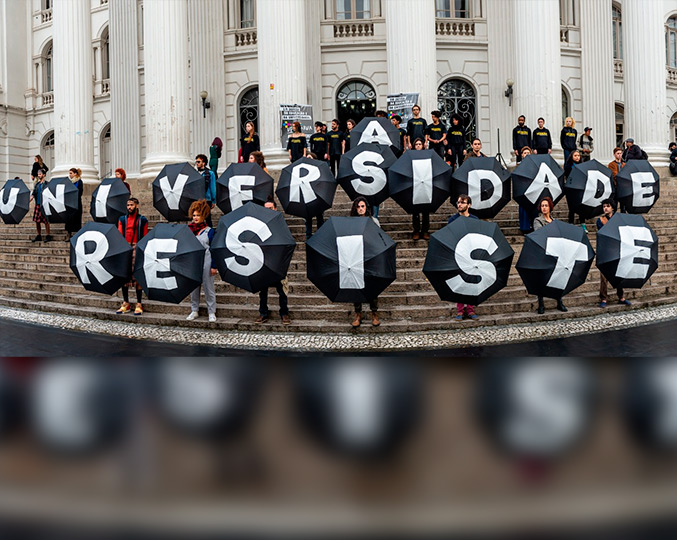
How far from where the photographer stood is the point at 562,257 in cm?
Answer: 809

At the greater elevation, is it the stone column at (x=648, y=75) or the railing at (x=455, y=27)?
the railing at (x=455, y=27)

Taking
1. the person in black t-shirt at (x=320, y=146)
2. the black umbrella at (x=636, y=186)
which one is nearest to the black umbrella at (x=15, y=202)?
the person in black t-shirt at (x=320, y=146)

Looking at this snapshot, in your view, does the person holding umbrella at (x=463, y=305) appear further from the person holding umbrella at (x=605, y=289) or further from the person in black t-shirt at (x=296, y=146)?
the person in black t-shirt at (x=296, y=146)

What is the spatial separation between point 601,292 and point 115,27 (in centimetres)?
2477

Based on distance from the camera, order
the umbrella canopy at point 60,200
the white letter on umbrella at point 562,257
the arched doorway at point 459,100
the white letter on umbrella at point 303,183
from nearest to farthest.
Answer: the white letter on umbrella at point 562,257
the white letter on umbrella at point 303,183
the umbrella canopy at point 60,200
the arched doorway at point 459,100

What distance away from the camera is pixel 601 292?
9781 mm

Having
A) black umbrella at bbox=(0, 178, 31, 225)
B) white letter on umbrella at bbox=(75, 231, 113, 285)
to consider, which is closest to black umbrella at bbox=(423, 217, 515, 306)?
white letter on umbrella at bbox=(75, 231, 113, 285)

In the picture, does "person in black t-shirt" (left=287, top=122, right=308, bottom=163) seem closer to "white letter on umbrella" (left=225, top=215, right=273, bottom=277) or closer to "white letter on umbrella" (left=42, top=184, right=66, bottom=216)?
"white letter on umbrella" (left=42, top=184, right=66, bottom=216)

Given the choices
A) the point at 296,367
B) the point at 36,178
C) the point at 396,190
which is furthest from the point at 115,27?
the point at 296,367

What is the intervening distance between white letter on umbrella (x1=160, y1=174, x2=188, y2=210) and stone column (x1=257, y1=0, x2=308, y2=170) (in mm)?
5815

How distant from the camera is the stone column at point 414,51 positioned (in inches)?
673

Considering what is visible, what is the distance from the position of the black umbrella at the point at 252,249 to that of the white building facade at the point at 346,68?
9703mm

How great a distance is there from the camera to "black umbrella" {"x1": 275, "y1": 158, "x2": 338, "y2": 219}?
10266 mm

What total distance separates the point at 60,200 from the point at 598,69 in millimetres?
21790
